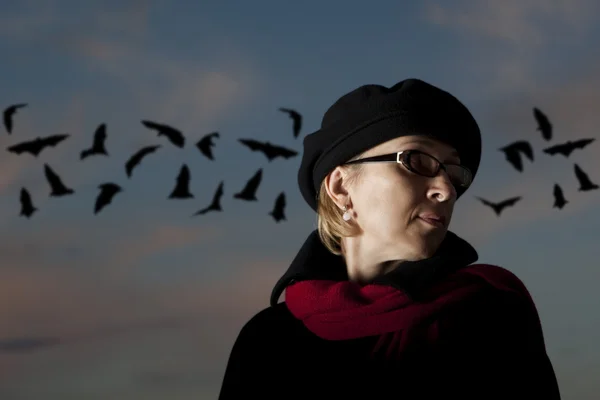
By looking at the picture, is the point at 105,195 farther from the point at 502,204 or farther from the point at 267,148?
the point at 502,204

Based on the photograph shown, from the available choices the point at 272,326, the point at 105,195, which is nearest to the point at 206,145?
the point at 105,195

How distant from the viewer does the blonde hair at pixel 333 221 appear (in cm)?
231

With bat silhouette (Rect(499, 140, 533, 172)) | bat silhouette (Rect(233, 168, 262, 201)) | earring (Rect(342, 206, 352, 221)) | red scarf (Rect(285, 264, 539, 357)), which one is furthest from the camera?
bat silhouette (Rect(233, 168, 262, 201))

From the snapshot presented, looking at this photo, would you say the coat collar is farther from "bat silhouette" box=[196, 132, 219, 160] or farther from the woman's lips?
"bat silhouette" box=[196, 132, 219, 160]

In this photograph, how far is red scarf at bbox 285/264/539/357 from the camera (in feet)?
7.16

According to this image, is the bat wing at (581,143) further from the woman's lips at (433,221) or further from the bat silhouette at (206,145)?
the woman's lips at (433,221)

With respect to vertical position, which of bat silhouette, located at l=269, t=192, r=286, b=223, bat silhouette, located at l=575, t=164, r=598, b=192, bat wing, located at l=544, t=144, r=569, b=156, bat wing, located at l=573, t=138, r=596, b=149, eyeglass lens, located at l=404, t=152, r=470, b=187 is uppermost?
bat wing, located at l=573, t=138, r=596, b=149

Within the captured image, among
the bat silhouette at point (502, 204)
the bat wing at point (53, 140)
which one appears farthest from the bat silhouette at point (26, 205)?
the bat silhouette at point (502, 204)

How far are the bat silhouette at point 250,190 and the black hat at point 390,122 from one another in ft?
10.7

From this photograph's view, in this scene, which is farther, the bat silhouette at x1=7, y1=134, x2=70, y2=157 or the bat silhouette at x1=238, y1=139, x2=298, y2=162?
the bat silhouette at x1=7, y1=134, x2=70, y2=157

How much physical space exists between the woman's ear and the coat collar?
0.62 feet

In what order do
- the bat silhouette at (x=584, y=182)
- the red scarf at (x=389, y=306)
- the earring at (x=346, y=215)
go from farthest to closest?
the bat silhouette at (x=584, y=182) → the earring at (x=346, y=215) → the red scarf at (x=389, y=306)

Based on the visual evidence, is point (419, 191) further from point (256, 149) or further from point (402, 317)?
point (256, 149)

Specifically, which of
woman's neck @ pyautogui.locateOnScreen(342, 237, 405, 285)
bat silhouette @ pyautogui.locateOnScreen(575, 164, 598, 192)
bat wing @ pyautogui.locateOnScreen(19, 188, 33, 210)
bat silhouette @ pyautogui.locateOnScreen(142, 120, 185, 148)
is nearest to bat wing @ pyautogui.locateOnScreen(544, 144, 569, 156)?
bat silhouette @ pyautogui.locateOnScreen(575, 164, 598, 192)
